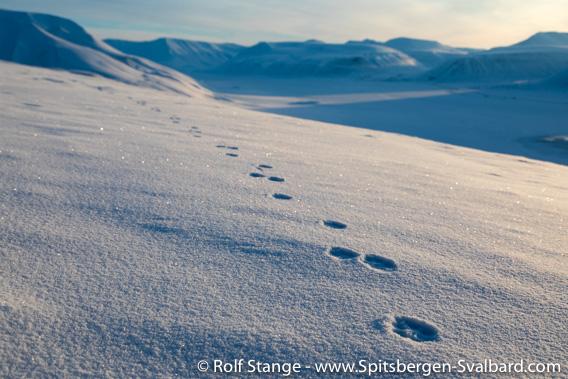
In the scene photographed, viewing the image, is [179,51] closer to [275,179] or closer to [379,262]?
[275,179]

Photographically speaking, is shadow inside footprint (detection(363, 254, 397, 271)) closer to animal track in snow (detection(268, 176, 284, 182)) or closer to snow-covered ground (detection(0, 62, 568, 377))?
snow-covered ground (detection(0, 62, 568, 377))

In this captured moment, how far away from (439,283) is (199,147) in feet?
7.34

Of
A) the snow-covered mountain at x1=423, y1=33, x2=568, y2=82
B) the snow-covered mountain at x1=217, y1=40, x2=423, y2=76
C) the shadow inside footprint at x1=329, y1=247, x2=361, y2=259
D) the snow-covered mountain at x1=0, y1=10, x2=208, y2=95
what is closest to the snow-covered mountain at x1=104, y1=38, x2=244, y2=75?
the snow-covered mountain at x1=217, y1=40, x2=423, y2=76

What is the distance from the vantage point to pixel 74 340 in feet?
3.22

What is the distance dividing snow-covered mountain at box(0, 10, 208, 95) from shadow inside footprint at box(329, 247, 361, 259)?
13.7m

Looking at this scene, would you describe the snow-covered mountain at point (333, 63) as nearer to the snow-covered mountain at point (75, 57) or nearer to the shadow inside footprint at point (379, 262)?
the snow-covered mountain at point (75, 57)

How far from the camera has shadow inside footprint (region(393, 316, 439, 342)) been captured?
1089 millimetres

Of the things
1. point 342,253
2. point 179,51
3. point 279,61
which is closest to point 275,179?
point 342,253

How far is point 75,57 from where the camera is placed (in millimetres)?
17719

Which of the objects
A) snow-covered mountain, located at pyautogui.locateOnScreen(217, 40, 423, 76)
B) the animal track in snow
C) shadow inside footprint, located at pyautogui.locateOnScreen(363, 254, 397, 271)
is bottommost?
shadow inside footprint, located at pyautogui.locateOnScreen(363, 254, 397, 271)

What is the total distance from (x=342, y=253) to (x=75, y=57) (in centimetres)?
1994

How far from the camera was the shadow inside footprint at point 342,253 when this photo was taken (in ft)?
4.89

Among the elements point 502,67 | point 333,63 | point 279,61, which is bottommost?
point 502,67

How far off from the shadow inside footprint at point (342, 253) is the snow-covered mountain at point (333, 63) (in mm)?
42145
